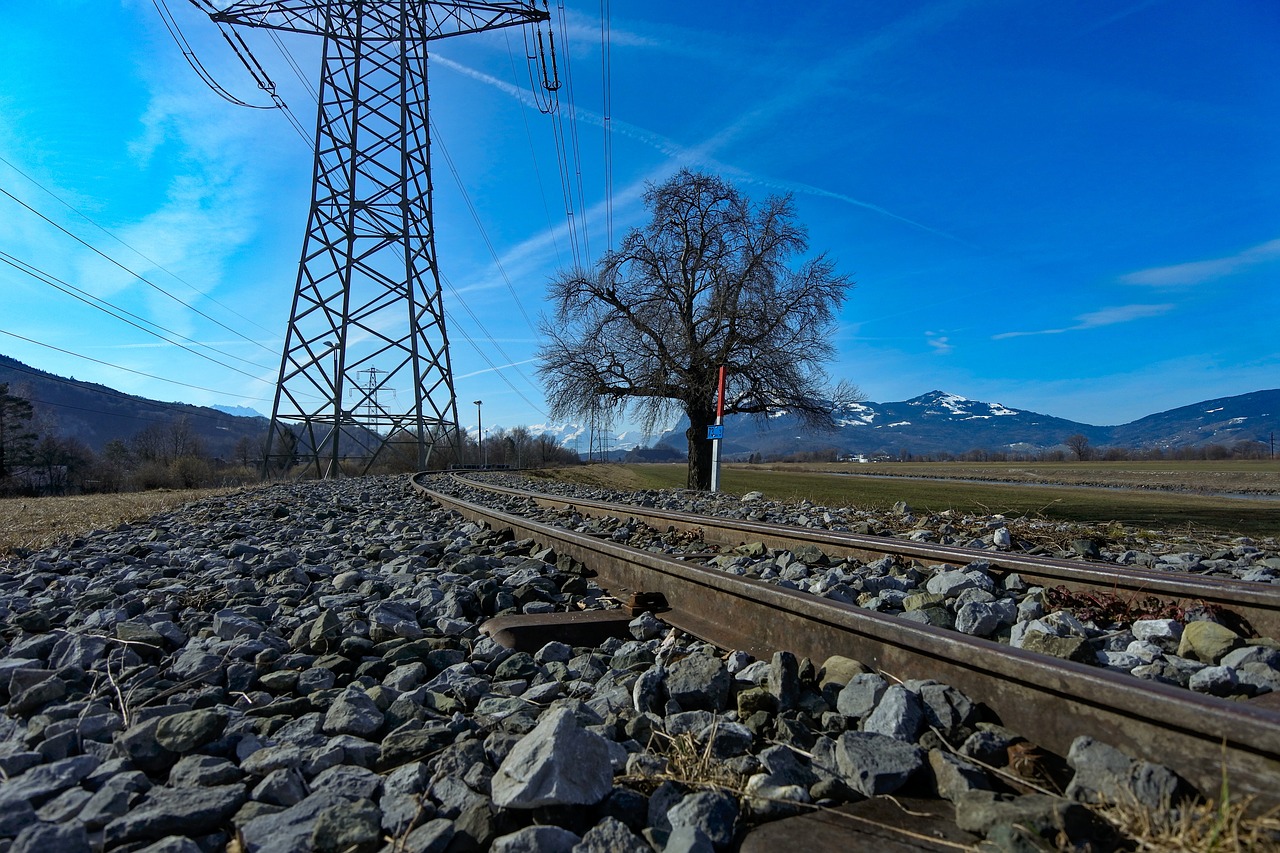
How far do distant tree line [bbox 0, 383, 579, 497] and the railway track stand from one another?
2107cm

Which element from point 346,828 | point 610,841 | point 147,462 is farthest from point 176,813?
point 147,462

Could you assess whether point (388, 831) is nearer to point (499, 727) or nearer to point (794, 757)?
point (499, 727)

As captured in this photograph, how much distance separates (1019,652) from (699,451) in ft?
52.9

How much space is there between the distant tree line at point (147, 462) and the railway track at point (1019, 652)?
69.1 feet

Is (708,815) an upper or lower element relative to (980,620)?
lower

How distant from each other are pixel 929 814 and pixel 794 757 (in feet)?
1.29

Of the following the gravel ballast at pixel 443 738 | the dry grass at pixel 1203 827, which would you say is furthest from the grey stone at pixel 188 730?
the dry grass at pixel 1203 827

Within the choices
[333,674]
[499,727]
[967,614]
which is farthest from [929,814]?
[333,674]

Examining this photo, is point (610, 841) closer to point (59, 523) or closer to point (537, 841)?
point (537, 841)

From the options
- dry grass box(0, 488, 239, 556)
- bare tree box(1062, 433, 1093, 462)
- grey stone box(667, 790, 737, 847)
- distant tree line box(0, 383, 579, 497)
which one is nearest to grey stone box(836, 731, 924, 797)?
grey stone box(667, 790, 737, 847)

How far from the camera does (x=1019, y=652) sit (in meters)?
1.94

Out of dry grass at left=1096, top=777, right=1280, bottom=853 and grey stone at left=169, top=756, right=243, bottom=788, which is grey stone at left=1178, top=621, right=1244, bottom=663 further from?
grey stone at left=169, top=756, right=243, bottom=788

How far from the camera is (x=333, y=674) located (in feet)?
8.91

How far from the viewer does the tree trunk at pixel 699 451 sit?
1767 centimetres
